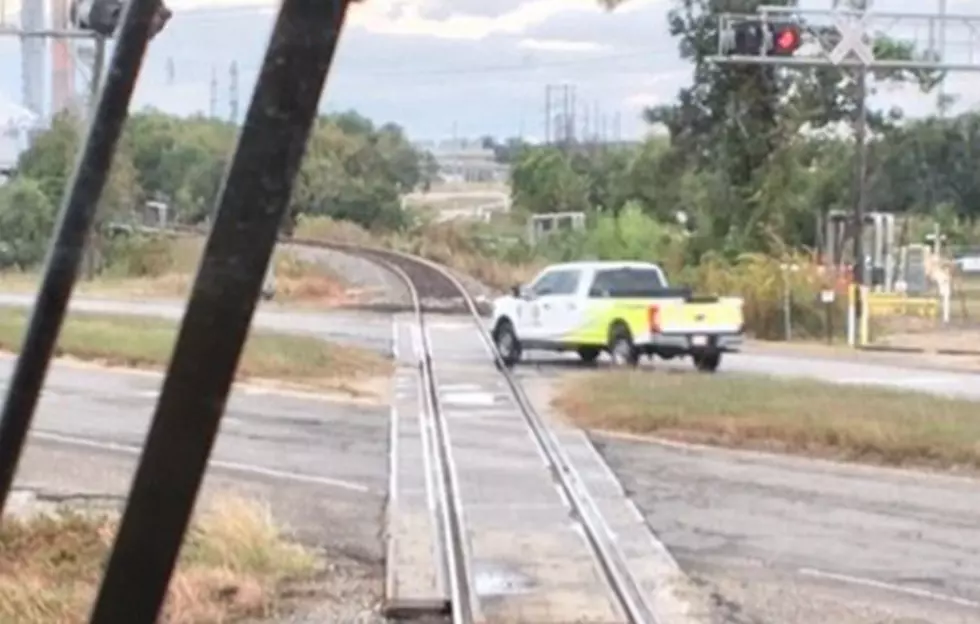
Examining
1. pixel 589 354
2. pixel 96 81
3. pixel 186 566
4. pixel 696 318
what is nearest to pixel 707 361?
pixel 696 318

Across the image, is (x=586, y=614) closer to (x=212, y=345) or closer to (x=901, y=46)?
(x=212, y=345)

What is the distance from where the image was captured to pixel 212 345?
458cm

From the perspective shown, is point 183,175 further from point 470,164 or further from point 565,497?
point 470,164

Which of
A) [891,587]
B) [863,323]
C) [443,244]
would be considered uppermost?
[891,587]

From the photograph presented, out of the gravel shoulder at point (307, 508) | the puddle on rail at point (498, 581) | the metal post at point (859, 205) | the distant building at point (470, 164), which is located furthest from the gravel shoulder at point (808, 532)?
the distant building at point (470, 164)

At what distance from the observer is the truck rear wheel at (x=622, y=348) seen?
35.2m

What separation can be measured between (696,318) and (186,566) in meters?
20.9

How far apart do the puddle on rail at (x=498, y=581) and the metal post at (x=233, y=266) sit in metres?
9.60

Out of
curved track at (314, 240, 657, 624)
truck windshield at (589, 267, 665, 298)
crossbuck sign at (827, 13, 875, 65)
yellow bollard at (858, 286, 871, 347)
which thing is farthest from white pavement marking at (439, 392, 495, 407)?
yellow bollard at (858, 286, 871, 347)

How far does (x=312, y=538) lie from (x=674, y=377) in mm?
15594

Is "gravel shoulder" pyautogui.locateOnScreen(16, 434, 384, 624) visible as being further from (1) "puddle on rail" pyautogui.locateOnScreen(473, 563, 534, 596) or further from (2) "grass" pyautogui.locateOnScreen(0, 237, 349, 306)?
(2) "grass" pyautogui.locateOnScreen(0, 237, 349, 306)

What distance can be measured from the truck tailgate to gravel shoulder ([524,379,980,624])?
9.19 meters

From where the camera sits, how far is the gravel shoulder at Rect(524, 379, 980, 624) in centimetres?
1446

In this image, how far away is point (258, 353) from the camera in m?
35.5
